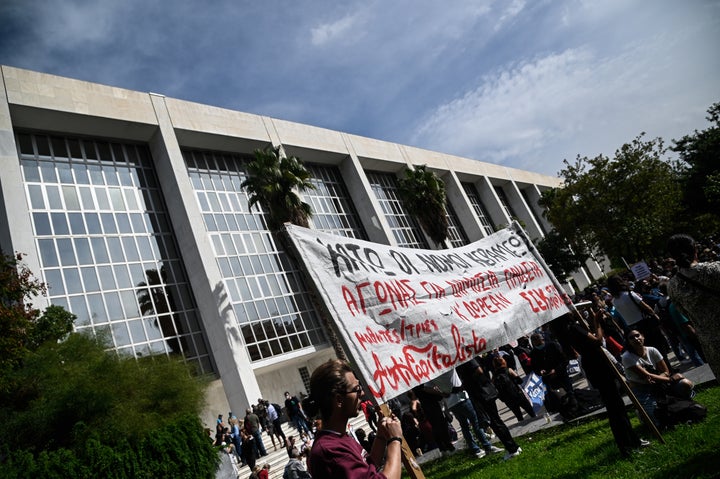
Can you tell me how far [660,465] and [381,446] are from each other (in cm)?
351

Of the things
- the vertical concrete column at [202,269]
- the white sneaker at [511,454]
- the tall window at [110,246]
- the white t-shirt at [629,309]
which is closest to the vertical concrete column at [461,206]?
the vertical concrete column at [202,269]

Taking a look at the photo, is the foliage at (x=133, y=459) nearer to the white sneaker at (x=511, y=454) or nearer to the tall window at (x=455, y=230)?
the white sneaker at (x=511, y=454)

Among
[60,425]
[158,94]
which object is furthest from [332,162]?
[60,425]

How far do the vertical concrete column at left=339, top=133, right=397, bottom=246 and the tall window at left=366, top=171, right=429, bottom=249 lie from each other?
84.9 inches

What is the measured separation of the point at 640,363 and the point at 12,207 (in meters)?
24.1

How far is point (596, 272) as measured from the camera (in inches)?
2515

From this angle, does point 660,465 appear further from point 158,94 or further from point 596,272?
point 596,272

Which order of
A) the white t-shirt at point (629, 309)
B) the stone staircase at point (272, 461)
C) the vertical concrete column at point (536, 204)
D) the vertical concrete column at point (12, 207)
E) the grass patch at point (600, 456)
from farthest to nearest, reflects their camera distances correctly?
the vertical concrete column at point (536, 204)
the vertical concrete column at point (12, 207)
the stone staircase at point (272, 461)
the white t-shirt at point (629, 309)
the grass patch at point (600, 456)

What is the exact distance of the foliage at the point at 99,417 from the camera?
1111 centimetres

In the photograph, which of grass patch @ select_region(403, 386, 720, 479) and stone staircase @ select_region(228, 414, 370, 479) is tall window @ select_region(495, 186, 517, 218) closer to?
stone staircase @ select_region(228, 414, 370, 479)

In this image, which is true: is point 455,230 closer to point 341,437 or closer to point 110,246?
point 110,246

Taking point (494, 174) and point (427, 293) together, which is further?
point (494, 174)

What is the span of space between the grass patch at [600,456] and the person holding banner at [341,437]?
3193 mm

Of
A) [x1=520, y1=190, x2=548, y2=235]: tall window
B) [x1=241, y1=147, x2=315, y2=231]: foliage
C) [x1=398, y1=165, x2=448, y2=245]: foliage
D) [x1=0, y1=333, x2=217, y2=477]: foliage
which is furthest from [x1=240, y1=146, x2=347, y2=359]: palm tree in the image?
[x1=520, y1=190, x2=548, y2=235]: tall window
